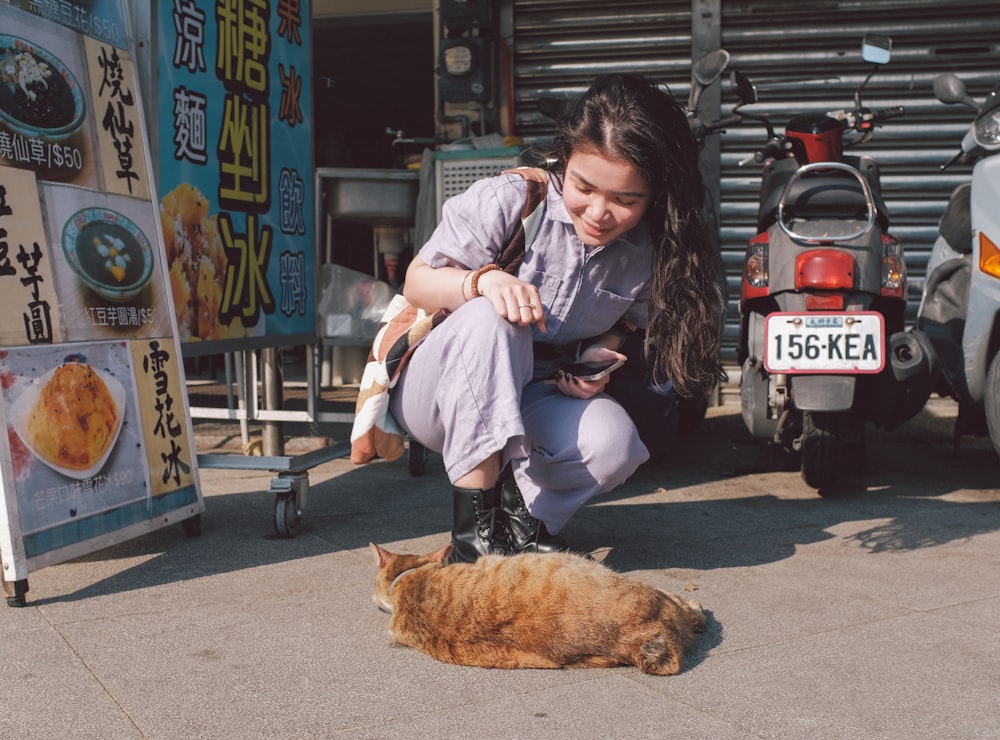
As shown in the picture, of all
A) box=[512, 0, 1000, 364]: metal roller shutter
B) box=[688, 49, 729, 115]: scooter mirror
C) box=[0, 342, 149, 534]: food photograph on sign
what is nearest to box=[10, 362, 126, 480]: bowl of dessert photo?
box=[0, 342, 149, 534]: food photograph on sign

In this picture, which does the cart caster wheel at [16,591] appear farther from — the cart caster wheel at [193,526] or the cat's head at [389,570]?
the cat's head at [389,570]

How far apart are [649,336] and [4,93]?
1.76m

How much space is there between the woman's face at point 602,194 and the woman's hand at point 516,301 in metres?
0.23

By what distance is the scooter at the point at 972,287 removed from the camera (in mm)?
3652

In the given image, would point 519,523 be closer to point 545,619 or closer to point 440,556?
point 440,556

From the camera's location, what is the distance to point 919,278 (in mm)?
6207

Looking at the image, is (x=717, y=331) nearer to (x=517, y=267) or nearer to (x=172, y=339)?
(x=517, y=267)

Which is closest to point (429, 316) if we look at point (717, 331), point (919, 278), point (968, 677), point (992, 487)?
point (717, 331)

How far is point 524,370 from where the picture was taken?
257 cm

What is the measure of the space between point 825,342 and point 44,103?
256 centimetres

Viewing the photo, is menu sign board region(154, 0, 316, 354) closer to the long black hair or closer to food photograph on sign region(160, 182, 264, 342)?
food photograph on sign region(160, 182, 264, 342)

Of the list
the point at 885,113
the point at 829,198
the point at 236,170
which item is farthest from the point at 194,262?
the point at 885,113

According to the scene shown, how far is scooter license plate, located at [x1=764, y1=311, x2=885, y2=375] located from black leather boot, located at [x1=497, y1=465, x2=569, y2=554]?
1272 mm

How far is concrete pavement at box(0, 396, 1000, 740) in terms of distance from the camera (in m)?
1.86
